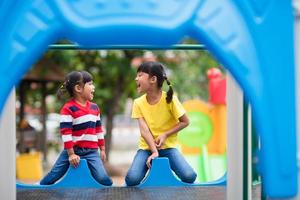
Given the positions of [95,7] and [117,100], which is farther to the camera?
[117,100]

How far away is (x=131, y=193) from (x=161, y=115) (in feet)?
1.50

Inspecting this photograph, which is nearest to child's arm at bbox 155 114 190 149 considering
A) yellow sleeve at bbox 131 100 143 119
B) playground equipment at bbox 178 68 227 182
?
yellow sleeve at bbox 131 100 143 119

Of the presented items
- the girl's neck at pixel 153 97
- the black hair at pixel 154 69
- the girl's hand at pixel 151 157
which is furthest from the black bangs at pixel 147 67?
the girl's hand at pixel 151 157

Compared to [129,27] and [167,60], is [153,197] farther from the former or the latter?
[167,60]

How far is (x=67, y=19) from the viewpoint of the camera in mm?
1368

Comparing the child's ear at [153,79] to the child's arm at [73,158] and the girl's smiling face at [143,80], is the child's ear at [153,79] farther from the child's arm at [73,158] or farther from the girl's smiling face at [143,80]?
the child's arm at [73,158]

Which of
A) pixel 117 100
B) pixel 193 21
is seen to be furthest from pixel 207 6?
pixel 117 100

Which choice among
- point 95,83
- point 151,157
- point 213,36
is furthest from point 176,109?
point 95,83

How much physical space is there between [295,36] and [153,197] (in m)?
1.30

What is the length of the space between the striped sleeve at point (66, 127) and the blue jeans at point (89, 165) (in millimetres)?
90

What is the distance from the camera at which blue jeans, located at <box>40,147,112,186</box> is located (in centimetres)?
285

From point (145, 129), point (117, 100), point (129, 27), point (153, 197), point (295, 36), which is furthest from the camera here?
point (117, 100)

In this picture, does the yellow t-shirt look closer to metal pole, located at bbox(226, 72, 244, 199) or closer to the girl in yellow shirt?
the girl in yellow shirt

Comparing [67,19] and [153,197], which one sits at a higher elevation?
[67,19]
